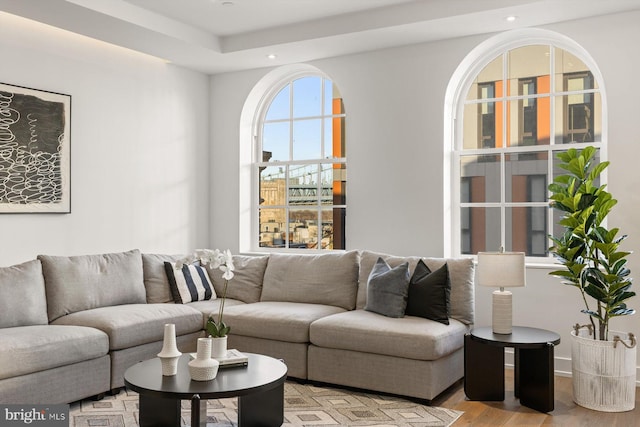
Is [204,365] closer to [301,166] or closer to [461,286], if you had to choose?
[461,286]

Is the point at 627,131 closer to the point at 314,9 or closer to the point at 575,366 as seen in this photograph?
the point at 575,366

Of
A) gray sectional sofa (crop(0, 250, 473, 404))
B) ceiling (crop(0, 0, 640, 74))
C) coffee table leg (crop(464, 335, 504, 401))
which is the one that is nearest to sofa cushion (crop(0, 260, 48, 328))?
gray sectional sofa (crop(0, 250, 473, 404))

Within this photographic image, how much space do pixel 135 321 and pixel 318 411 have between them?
1.38m

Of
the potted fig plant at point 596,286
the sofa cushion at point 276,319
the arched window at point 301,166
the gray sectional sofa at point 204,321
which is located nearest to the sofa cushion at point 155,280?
the gray sectional sofa at point 204,321

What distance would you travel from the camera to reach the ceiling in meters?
4.27

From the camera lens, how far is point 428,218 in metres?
5.07

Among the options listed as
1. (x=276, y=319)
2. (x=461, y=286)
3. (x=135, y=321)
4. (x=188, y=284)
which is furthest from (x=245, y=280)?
(x=461, y=286)

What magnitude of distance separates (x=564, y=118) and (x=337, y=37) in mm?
1877

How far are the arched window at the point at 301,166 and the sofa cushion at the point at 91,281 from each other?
162 centimetres

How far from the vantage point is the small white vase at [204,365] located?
306 centimetres

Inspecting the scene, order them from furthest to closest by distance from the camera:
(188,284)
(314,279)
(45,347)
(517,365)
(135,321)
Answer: (188,284) < (314,279) < (135,321) < (517,365) < (45,347)

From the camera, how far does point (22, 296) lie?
3969 millimetres

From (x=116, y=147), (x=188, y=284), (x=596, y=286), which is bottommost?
(x=188, y=284)

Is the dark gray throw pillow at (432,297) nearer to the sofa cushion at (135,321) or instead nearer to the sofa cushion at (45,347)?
the sofa cushion at (135,321)
